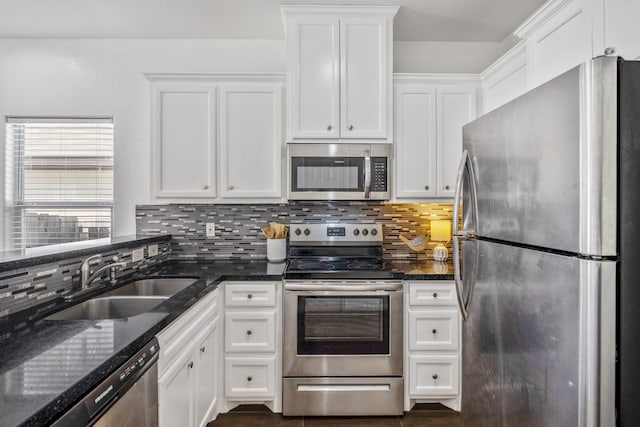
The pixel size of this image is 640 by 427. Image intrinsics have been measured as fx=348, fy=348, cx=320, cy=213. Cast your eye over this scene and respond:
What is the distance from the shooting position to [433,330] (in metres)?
2.17

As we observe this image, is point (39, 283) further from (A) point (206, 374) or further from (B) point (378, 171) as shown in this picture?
(B) point (378, 171)

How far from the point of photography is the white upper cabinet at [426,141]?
2.50m

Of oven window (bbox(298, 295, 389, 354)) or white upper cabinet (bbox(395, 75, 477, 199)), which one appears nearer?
oven window (bbox(298, 295, 389, 354))

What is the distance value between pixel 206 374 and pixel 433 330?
4.47 ft

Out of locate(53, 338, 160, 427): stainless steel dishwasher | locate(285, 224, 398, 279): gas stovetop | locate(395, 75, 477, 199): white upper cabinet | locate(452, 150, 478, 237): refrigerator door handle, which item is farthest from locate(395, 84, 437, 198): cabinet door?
locate(53, 338, 160, 427): stainless steel dishwasher

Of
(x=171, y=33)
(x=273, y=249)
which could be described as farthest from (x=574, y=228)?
(x=171, y=33)

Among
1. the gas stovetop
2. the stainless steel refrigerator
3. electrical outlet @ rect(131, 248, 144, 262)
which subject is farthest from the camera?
the gas stovetop

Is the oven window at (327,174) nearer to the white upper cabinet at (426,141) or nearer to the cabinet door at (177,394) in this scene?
the white upper cabinet at (426,141)

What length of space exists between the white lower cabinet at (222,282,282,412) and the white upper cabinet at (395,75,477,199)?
1.21 meters

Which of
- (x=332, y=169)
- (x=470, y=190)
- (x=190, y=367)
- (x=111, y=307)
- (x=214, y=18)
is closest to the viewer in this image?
(x=470, y=190)

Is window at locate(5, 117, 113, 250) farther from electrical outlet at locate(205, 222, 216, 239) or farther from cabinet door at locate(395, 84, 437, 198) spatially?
cabinet door at locate(395, 84, 437, 198)

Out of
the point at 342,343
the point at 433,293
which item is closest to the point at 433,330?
the point at 433,293

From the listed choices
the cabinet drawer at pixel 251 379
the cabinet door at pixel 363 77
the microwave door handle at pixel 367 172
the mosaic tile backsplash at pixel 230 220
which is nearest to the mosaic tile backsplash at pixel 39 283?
the mosaic tile backsplash at pixel 230 220

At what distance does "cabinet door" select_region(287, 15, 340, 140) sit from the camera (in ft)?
7.60
